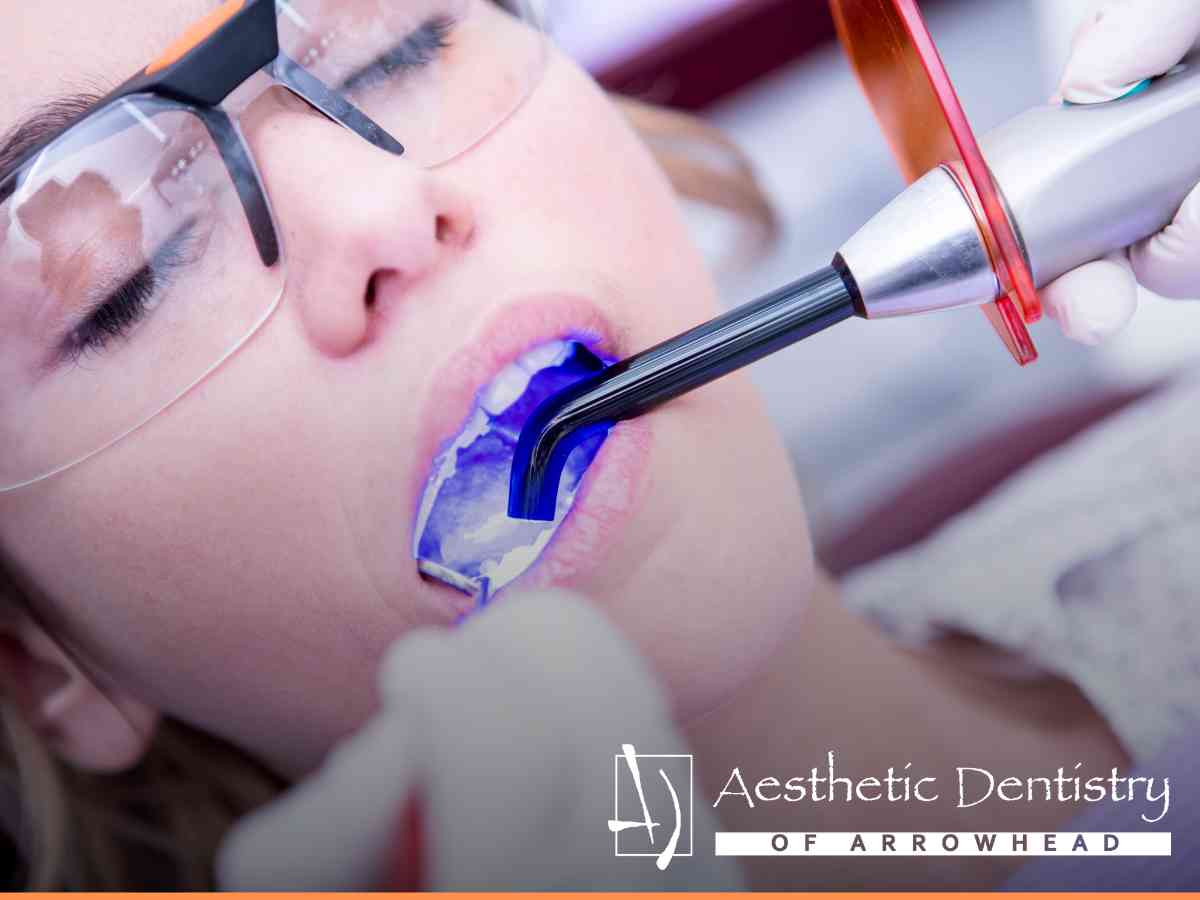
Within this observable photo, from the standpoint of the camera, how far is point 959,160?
0.46 m

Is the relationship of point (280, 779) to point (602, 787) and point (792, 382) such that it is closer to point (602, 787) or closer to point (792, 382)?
point (602, 787)

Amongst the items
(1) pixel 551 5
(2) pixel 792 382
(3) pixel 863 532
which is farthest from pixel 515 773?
(2) pixel 792 382

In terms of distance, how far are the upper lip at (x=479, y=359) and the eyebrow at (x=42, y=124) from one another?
0.69 ft

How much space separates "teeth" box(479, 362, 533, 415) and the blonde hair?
0.88ft

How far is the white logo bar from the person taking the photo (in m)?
0.51

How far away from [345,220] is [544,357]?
118 millimetres

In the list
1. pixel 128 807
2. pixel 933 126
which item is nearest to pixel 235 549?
pixel 128 807

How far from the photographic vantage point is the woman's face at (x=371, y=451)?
511mm

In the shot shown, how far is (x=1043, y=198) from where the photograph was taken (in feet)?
1.48

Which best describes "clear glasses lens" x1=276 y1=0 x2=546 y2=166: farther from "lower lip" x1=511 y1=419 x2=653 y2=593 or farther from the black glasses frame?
"lower lip" x1=511 y1=419 x2=653 y2=593

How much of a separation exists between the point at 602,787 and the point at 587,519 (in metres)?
0.15

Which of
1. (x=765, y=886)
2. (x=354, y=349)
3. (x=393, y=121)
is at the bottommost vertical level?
(x=765, y=886)

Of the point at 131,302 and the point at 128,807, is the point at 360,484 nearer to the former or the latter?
the point at 131,302

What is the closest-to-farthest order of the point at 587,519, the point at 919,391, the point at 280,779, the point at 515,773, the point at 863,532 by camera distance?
the point at 515,773
the point at 587,519
the point at 280,779
the point at 863,532
the point at 919,391
